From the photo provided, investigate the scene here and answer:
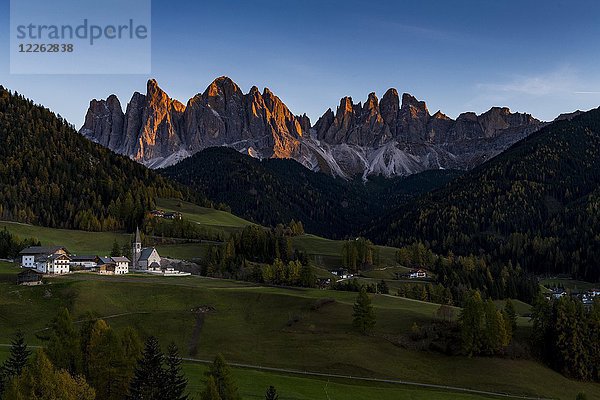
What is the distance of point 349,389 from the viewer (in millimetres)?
80562

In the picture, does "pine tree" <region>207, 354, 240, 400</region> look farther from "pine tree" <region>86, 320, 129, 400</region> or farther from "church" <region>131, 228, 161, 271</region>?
"church" <region>131, 228, 161, 271</region>

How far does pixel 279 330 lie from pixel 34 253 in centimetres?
7074

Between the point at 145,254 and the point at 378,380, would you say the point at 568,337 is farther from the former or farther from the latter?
the point at 145,254

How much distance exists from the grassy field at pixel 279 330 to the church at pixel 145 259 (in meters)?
28.6

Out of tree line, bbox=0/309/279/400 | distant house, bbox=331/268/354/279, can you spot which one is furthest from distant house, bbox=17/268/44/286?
distant house, bbox=331/268/354/279

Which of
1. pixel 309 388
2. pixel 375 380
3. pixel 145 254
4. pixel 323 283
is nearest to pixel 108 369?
pixel 309 388

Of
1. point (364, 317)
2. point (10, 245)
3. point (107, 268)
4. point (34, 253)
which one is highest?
point (10, 245)

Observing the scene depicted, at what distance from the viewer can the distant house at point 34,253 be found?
140 metres

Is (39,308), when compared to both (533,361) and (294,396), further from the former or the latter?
(533,361)

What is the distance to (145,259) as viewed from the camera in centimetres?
15925

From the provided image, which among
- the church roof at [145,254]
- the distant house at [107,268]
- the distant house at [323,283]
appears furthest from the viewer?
the church roof at [145,254]

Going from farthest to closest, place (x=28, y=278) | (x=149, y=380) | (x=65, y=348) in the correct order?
(x=28, y=278)
(x=65, y=348)
(x=149, y=380)

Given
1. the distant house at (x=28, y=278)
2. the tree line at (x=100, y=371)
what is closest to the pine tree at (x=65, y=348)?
the tree line at (x=100, y=371)

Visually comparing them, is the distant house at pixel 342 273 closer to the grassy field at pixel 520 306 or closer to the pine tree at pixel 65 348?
the grassy field at pixel 520 306
